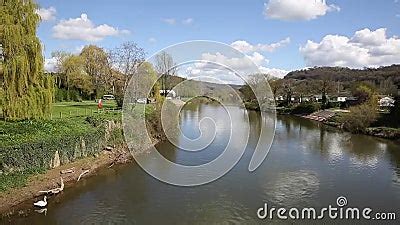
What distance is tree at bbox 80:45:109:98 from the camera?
4781 cm

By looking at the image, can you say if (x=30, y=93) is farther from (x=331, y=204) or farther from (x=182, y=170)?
(x=331, y=204)

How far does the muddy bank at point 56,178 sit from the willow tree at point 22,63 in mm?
3130

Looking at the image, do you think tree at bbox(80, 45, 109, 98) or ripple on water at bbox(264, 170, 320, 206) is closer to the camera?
ripple on water at bbox(264, 170, 320, 206)

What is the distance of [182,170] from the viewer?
2048cm

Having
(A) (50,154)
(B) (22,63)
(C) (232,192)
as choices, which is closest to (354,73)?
(C) (232,192)

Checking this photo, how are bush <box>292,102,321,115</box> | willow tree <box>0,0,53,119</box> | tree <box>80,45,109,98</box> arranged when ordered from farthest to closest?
bush <box>292,102,321,115</box> → tree <box>80,45,109,98</box> → willow tree <box>0,0,53,119</box>

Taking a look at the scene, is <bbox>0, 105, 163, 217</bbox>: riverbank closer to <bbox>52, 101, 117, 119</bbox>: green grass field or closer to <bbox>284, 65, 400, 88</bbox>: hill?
<bbox>52, 101, 117, 119</bbox>: green grass field

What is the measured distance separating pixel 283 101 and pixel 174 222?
6236 centimetres
